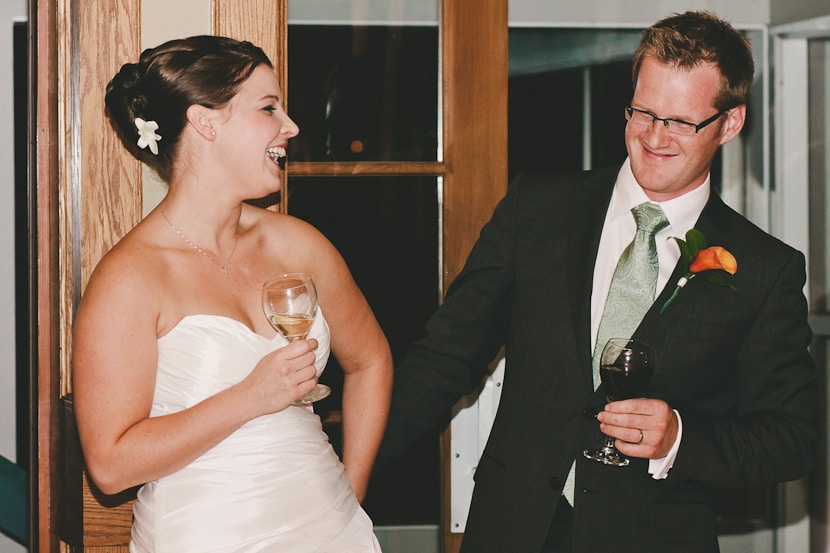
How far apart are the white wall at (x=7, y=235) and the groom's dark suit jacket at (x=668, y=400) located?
3486mm

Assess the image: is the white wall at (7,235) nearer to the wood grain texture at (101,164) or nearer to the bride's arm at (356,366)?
the wood grain texture at (101,164)

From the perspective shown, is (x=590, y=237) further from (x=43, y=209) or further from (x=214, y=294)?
(x=43, y=209)

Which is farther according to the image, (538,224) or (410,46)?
(410,46)

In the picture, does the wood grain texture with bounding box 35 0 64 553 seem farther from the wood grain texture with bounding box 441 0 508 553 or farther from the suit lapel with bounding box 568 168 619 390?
the suit lapel with bounding box 568 168 619 390

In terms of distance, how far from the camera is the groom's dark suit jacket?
185cm

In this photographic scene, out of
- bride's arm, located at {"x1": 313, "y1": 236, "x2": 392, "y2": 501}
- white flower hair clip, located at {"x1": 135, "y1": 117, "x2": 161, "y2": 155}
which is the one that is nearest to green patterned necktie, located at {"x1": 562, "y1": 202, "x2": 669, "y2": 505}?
bride's arm, located at {"x1": 313, "y1": 236, "x2": 392, "y2": 501}

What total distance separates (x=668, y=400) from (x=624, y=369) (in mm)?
230

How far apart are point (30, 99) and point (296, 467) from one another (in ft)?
3.88

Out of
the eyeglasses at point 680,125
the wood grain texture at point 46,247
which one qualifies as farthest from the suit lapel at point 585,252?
the wood grain texture at point 46,247

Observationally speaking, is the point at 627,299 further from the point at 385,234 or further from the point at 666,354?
the point at 385,234

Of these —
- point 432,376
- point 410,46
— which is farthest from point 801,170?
point 432,376

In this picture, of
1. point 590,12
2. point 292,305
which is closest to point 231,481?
point 292,305

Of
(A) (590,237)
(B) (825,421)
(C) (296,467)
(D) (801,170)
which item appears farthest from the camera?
(D) (801,170)

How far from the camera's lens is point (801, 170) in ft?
15.7
